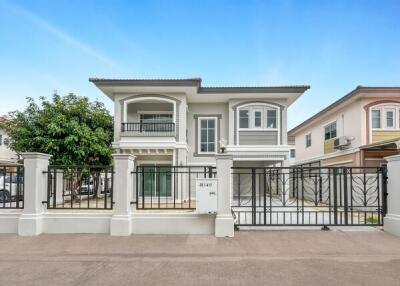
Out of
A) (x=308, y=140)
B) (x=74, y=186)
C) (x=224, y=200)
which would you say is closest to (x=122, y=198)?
(x=224, y=200)

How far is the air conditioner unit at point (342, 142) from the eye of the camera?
16.5 meters

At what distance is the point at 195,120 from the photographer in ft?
52.2

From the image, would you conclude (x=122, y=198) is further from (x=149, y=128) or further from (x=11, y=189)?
(x=149, y=128)

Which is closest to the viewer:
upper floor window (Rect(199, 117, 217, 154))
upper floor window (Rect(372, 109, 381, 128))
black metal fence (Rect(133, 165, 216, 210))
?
black metal fence (Rect(133, 165, 216, 210))

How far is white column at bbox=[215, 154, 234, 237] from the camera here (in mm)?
6922

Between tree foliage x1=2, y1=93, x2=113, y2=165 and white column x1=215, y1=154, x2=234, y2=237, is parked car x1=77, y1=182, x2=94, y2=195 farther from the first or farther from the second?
white column x1=215, y1=154, x2=234, y2=237

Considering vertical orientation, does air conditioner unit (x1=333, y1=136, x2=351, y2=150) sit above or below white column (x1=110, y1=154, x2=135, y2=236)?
above

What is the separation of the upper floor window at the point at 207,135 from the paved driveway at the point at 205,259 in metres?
8.78

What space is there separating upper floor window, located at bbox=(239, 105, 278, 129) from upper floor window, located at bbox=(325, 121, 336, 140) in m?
6.29

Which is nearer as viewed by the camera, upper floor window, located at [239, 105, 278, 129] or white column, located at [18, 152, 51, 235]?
white column, located at [18, 152, 51, 235]

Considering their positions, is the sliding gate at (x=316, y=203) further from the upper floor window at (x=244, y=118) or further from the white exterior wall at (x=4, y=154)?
the white exterior wall at (x=4, y=154)

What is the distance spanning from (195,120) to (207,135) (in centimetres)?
107

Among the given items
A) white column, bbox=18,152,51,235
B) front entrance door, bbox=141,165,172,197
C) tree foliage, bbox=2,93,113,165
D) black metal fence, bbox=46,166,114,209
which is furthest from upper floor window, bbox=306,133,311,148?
white column, bbox=18,152,51,235

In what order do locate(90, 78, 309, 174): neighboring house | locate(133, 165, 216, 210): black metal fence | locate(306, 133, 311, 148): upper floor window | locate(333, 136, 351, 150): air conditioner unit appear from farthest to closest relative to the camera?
locate(306, 133, 311, 148): upper floor window < locate(333, 136, 351, 150): air conditioner unit < locate(90, 78, 309, 174): neighboring house < locate(133, 165, 216, 210): black metal fence
